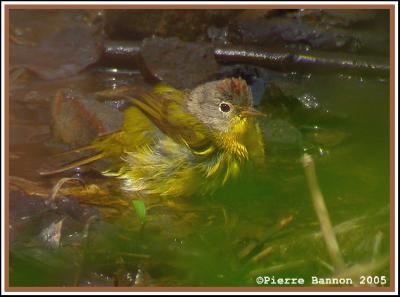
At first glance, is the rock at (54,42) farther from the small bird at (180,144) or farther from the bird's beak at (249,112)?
the bird's beak at (249,112)

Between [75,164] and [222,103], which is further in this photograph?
[222,103]

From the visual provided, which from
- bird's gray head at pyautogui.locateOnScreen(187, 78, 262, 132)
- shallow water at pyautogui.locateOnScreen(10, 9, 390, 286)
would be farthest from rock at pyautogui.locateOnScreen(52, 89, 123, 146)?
bird's gray head at pyautogui.locateOnScreen(187, 78, 262, 132)

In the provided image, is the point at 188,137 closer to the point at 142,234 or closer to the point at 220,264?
the point at 142,234

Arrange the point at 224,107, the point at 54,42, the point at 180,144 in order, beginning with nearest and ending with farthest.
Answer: the point at 180,144 < the point at 224,107 < the point at 54,42

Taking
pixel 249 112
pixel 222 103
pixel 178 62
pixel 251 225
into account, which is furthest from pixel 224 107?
pixel 178 62

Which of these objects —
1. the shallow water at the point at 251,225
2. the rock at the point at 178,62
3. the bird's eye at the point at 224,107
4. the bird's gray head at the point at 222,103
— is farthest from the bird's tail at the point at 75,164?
→ the rock at the point at 178,62

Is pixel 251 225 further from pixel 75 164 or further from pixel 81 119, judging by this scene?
pixel 81 119

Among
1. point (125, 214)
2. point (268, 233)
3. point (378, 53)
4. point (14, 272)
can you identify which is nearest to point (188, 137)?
point (125, 214)
